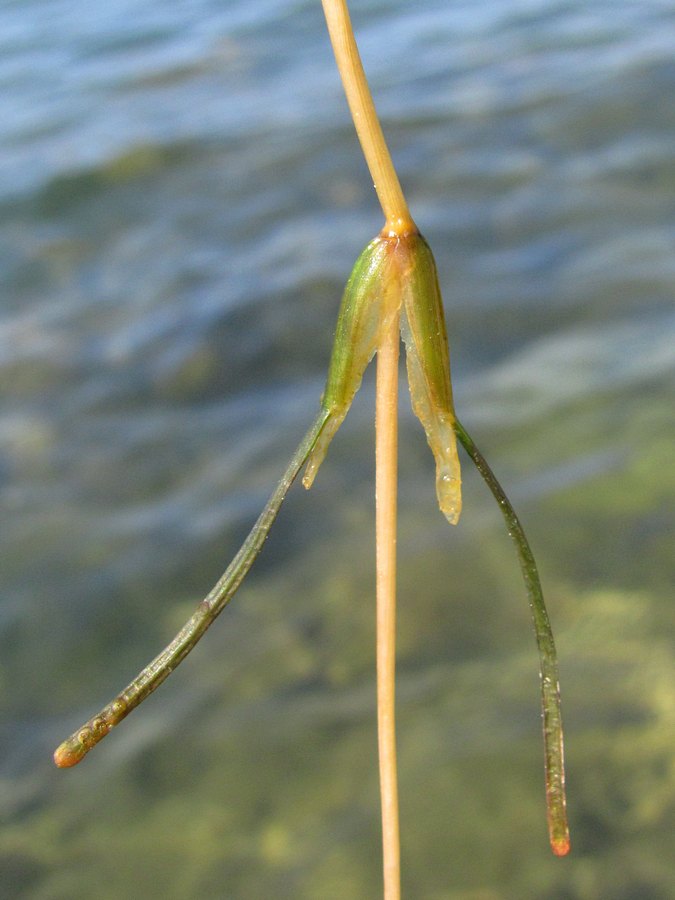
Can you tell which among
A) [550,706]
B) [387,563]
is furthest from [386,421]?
[550,706]

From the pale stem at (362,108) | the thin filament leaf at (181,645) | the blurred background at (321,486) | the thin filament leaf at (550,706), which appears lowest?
the blurred background at (321,486)

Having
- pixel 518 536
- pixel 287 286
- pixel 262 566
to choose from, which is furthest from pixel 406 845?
pixel 287 286

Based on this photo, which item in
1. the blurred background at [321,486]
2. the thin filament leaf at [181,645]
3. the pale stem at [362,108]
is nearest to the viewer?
the pale stem at [362,108]

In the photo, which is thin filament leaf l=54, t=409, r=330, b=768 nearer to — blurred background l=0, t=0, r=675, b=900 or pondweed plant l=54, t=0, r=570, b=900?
pondweed plant l=54, t=0, r=570, b=900

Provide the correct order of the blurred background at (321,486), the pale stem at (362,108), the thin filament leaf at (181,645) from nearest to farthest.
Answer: the pale stem at (362,108), the thin filament leaf at (181,645), the blurred background at (321,486)

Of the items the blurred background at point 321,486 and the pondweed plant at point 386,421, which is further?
the blurred background at point 321,486

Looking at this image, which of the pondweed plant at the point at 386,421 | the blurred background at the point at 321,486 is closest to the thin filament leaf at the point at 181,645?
the pondweed plant at the point at 386,421

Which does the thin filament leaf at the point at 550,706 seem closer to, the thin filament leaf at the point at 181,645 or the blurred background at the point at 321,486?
the thin filament leaf at the point at 181,645

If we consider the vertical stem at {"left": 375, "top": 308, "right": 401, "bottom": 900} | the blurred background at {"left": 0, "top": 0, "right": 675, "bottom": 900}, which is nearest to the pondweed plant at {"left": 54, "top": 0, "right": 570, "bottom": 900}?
the vertical stem at {"left": 375, "top": 308, "right": 401, "bottom": 900}
